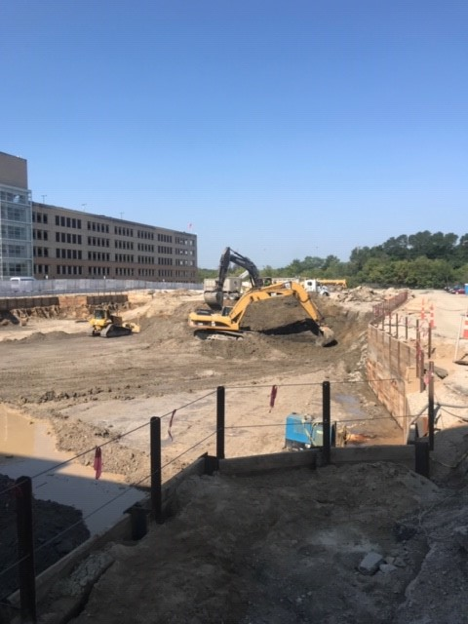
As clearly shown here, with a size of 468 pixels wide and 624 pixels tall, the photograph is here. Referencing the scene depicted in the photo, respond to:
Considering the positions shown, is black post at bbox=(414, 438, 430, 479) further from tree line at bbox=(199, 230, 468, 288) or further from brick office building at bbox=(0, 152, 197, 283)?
tree line at bbox=(199, 230, 468, 288)

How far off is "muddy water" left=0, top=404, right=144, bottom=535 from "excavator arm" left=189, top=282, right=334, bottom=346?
13.7 meters

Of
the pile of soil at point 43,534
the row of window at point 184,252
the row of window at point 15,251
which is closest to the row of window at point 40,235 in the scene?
the row of window at point 15,251

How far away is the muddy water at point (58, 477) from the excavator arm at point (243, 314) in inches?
541

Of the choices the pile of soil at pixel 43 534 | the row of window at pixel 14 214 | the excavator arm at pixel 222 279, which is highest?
the row of window at pixel 14 214

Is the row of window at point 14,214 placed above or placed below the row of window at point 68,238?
above

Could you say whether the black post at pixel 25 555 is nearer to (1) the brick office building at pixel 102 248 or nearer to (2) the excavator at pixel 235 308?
(2) the excavator at pixel 235 308

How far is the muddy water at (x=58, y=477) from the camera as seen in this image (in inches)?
422

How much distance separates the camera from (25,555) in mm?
4211

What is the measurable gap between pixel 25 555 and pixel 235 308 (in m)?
24.6

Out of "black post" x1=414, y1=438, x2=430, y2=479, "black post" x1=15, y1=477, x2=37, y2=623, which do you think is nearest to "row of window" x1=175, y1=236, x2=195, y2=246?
"black post" x1=414, y1=438, x2=430, y2=479

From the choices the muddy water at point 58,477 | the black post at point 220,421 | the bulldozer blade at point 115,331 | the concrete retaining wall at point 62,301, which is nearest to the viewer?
the black post at point 220,421

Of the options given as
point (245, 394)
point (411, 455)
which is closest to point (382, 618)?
point (411, 455)

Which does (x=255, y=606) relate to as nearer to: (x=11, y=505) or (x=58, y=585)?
(x=58, y=585)

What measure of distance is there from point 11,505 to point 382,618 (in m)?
7.21
